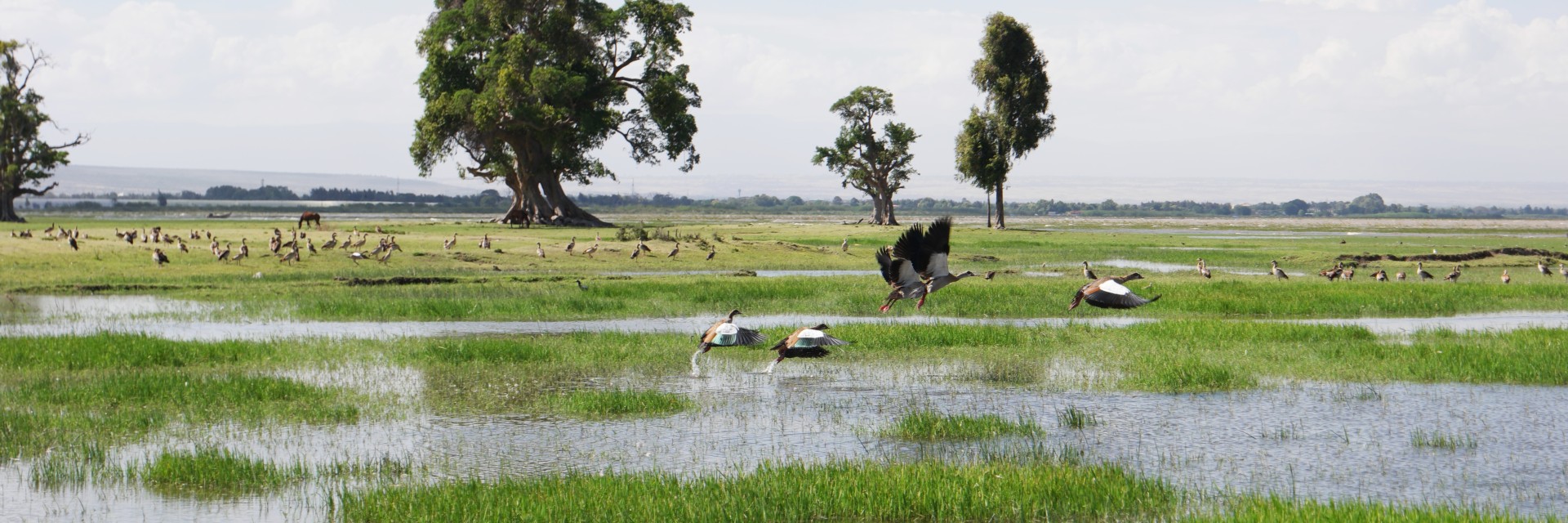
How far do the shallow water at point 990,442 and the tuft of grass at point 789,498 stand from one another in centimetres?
69

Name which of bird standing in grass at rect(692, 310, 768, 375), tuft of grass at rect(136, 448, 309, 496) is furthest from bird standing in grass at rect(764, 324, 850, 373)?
tuft of grass at rect(136, 448, 309, 496)

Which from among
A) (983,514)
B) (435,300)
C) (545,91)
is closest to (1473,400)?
(983,514)

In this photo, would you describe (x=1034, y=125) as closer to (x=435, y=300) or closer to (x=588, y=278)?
(x=588, y=278)

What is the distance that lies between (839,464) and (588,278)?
2277cm

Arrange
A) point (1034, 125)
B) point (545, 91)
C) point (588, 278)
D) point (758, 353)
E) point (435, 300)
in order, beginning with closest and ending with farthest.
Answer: point (758, 353), point (435, 300), point (588, 278), point (545, 91), point (1034, 125)

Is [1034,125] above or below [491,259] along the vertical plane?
above

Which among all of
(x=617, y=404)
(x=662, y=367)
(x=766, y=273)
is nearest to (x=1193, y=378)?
(x=662, y=367)

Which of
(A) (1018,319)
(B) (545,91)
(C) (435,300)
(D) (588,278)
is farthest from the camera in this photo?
(B) (545,91)

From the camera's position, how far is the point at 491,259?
40.4 meters

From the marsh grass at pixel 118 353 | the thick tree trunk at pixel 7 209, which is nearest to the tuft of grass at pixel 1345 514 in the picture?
the marsh grass at pixel 118 353

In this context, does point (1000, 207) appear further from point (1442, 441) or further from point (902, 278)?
point (1442, 441)

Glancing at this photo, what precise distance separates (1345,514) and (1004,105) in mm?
68559

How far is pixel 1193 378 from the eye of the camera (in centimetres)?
1644

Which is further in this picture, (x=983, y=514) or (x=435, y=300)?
(x=435, y=300)
